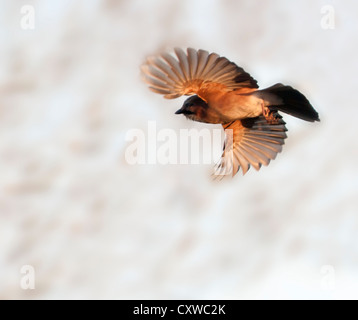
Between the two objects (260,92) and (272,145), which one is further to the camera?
(272,145)

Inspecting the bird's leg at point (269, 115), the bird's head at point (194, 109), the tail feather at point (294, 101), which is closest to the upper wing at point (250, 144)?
the bird's leg at point (269, 115)

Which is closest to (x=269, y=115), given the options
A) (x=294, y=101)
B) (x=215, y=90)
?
(x=294, y=101)

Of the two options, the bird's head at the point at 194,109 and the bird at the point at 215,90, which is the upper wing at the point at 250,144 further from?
the bird's head at the point at 194,109

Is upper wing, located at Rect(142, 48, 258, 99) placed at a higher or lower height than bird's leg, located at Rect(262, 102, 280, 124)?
higher

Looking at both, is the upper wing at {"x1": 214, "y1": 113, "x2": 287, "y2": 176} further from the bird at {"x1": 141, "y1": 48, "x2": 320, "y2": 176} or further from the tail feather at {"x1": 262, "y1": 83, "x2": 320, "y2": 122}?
the tail feather at {"x1": 262, "y1": 83, "x2": 320, "y2": 122}

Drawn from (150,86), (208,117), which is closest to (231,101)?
(208,117)

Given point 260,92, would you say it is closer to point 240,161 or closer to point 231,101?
point 231,101

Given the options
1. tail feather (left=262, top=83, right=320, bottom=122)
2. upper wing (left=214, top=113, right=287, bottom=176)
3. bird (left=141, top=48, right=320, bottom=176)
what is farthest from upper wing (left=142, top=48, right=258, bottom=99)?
upper wing (left=214, top=113, right=287, bottom=176)
